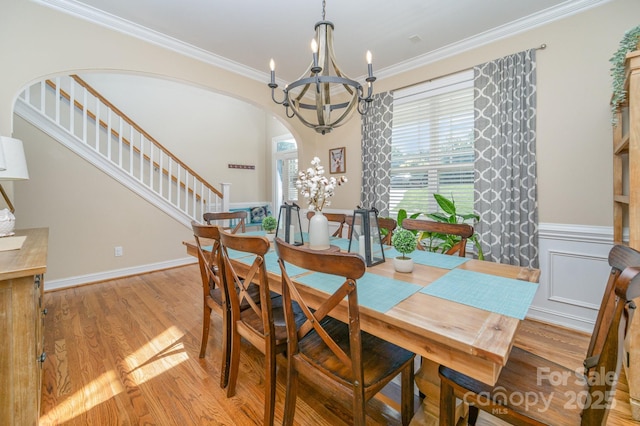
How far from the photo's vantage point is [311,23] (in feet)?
8.11

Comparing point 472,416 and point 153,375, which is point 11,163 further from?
point 472,416

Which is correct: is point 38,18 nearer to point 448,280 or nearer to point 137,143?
point 137,143

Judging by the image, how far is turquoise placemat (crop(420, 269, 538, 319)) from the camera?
3.40 feet

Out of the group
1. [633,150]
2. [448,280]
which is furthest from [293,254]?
[633,150]

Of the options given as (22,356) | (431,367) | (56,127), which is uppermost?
(56,127)

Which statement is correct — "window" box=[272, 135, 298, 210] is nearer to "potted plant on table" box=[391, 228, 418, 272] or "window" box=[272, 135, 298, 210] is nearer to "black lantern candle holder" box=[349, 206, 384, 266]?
"black lantern candle holder" box=[349, 206, 384, 266]

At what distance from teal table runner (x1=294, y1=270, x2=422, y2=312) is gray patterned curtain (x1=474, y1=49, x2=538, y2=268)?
1.85 metres

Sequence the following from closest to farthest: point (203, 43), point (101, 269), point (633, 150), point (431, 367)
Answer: point (431, 367), point (633, 150), point (203, 43), point (101, 269)

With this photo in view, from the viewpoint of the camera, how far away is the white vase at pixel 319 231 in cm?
179

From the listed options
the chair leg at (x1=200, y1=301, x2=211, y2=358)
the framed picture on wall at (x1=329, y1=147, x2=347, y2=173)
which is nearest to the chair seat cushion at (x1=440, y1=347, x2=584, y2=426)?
the chair leg at (x1=200, y1=301, x2=211, y2=358)

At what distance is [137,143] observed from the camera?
4.39 metres

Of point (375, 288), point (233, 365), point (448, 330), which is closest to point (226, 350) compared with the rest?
point (233, 365)

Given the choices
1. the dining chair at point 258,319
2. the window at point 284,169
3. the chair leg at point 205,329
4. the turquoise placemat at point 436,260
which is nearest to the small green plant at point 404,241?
the turquoise placemat at point 436,260

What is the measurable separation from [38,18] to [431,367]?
3690 millimetres
